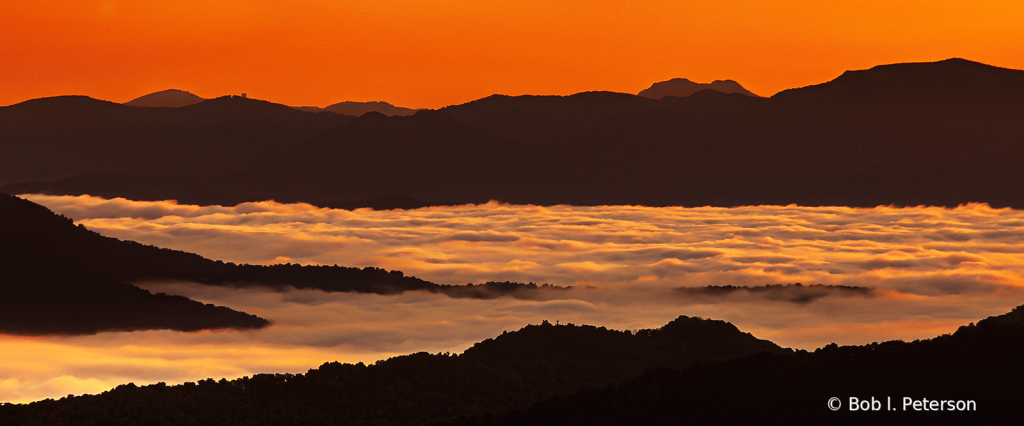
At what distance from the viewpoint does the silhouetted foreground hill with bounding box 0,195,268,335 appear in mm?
68875

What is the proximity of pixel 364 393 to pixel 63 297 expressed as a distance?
1677 inches

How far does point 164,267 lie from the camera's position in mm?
93375

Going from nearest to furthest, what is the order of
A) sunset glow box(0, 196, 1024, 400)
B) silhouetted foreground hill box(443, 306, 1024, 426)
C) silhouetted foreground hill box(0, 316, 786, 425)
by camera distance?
silhouetted foreground hill box(443, 306, 1024, 426) < silhouetted foreground hill box(0, 316, 786, 425) < sunset glow box(0, 196, 1024, 400)

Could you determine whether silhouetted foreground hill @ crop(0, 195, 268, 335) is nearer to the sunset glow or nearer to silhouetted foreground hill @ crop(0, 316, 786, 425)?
the sunset glow

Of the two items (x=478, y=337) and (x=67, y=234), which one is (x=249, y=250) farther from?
(x=478, y=337)

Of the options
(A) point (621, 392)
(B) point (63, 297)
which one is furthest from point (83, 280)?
(A) point (621, 392)

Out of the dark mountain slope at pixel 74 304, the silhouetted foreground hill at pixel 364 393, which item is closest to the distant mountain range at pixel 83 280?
the dark mountain slope at pixel 74 304

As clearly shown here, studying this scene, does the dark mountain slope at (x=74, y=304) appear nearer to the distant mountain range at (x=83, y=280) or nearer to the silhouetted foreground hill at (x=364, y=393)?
the distant mountain range at (x=83, y=280)

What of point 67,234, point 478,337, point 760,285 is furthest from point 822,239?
point 67,234

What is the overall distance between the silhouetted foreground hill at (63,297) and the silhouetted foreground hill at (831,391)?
4796cm

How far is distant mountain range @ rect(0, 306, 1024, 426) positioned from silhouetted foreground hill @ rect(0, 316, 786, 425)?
7 cm

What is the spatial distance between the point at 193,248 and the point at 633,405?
126 metres

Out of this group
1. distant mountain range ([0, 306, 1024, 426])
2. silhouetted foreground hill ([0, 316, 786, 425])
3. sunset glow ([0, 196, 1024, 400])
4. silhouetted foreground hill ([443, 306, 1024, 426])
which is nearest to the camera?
silhouetted foreground hill ([443, 306, 1024, 426])

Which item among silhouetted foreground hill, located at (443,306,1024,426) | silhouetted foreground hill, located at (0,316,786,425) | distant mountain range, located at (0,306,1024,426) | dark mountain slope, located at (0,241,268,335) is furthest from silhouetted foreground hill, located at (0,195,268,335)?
silhouetted foreground hill, located at (443,306,1024,426)
